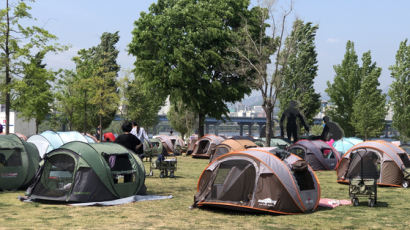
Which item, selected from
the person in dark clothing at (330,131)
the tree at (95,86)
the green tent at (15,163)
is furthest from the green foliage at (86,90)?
the green tent at (15,163)

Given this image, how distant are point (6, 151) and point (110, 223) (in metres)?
6.22

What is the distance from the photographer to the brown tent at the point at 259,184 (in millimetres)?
11078

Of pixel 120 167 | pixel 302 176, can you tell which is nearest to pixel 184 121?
pixel 120 167

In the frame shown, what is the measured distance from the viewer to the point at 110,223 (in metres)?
9.88

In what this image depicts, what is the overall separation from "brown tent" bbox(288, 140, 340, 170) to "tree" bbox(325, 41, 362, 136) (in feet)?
83.7

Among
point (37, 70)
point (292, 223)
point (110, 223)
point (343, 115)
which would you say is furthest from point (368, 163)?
point (343, 115)

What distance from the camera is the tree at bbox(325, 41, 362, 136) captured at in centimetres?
4922

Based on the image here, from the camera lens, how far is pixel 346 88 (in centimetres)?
4975

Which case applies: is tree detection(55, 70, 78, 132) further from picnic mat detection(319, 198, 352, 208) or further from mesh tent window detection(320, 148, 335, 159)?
picnic mat detection(319, 198, 352, 208)

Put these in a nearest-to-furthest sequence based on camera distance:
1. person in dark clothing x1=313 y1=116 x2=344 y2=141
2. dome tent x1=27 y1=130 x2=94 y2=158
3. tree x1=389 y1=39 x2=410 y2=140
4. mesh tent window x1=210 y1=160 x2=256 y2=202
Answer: mesh tent window x1=210 y1=160 x2=256 y2=202 → dome tent x1=27 y1=130 x2=94 y2=158 → person in dark clothing x1=313 y1=116 x2=344 y2=141 → tree x1=389 y1=39 x2=410 y2=140

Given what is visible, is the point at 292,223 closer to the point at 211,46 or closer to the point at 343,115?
the point at 211,46

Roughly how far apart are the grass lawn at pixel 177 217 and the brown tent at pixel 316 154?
10.7 metres

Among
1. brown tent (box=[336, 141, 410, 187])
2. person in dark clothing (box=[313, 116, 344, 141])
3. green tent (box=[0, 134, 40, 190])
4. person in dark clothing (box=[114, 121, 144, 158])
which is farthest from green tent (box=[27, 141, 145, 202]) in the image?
person in dark clothing (box=[313, 116, 344, 141])

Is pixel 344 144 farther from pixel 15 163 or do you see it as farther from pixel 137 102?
pixel 137 102
